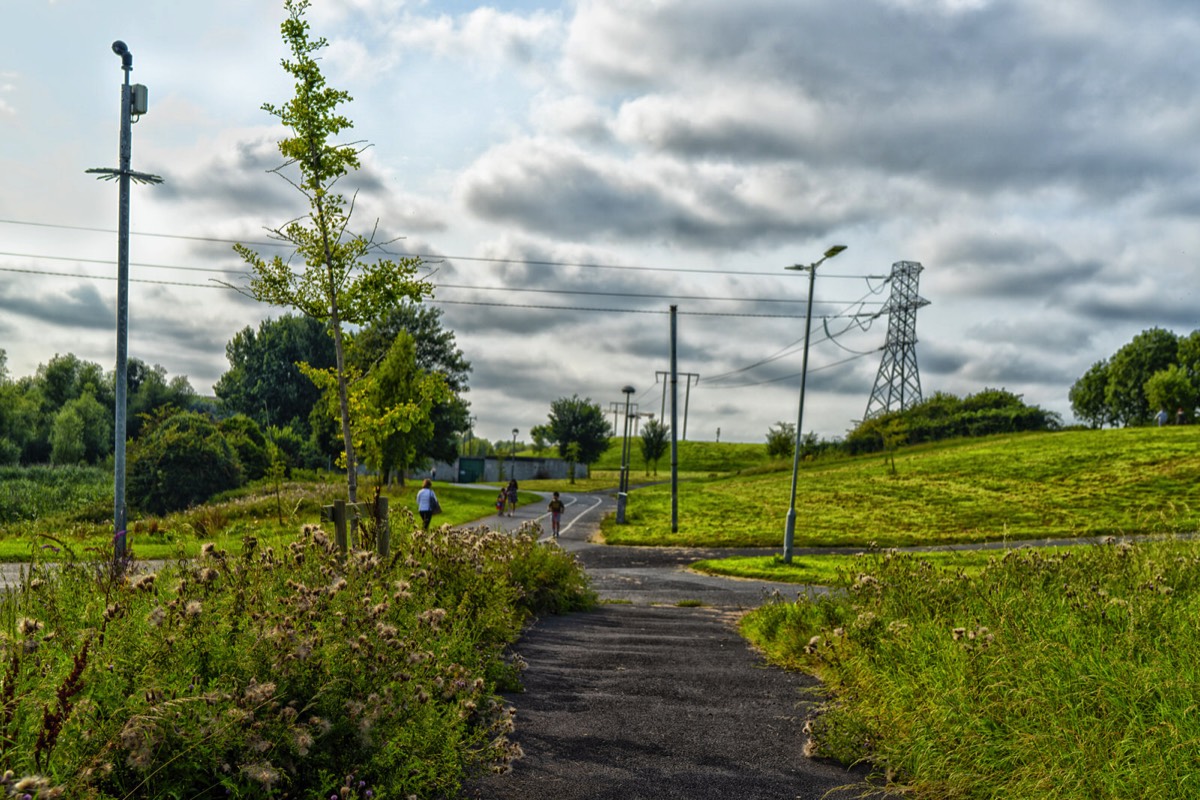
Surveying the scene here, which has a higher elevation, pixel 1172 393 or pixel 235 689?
pixel 1172 393

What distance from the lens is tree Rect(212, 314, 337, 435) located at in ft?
263

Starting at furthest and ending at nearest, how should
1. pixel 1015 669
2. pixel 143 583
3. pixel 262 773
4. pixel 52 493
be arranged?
1. pixel 52 493
2. pixel 1015 669
3. pixel 143 583
4. pixel 262 773


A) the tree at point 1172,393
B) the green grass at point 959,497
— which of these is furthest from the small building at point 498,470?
the tree at point 1172,393

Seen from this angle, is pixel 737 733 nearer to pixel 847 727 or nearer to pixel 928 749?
pixel 847 727

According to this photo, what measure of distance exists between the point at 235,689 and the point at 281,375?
3229 inches

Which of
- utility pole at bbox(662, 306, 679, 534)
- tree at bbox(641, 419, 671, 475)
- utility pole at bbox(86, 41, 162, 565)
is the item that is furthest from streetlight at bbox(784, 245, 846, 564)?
tree at bbox(641, 419, 671, 475)

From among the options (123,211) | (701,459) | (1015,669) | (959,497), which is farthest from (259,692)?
(701,459)

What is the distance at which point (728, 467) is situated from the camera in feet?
350

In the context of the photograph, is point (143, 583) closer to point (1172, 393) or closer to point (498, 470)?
point (1172, 393)

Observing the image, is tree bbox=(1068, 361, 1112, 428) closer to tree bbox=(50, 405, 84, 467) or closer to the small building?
the small building

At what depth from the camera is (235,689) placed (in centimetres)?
350

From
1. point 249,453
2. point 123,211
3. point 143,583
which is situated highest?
point 123,211

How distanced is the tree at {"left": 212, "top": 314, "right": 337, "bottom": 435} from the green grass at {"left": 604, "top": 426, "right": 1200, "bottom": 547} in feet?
135

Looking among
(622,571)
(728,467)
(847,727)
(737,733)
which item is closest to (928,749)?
(847,727)
